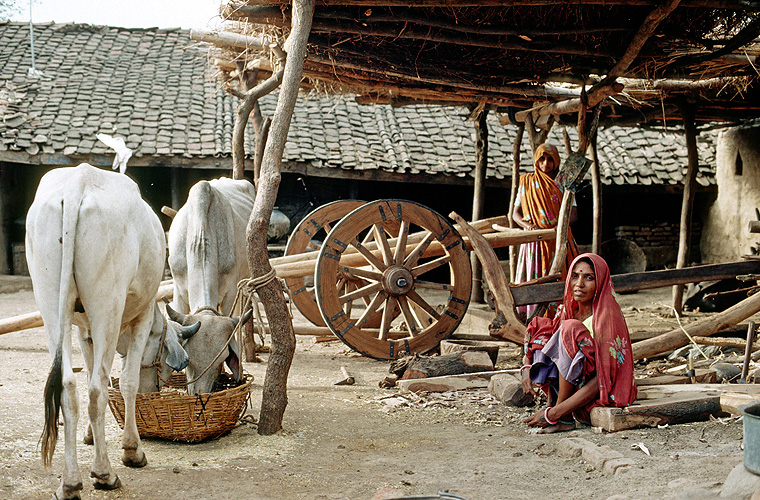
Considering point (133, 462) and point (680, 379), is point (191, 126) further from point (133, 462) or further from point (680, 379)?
point (680, 379)

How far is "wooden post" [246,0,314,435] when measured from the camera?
14.9 ft

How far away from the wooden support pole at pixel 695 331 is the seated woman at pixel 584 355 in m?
1.34

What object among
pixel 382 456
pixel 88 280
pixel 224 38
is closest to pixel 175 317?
pixel 88 280

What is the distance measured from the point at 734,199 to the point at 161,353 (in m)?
11.0

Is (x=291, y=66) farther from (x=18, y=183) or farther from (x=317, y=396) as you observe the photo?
(x=18, y=183)

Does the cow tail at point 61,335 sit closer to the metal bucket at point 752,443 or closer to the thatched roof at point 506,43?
the thatched roof at point 506,43

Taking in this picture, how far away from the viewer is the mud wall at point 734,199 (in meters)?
11.4

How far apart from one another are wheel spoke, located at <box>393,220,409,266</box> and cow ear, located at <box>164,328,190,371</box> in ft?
8.61

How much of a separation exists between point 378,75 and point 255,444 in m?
3.88

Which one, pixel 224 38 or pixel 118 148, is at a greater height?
pixel 224 38

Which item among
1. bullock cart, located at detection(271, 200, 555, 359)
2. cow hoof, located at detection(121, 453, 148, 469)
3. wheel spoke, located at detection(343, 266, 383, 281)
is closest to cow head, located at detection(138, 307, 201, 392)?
cow hoof, located at detection(121, 453, 148, 469)

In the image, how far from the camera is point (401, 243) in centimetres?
645

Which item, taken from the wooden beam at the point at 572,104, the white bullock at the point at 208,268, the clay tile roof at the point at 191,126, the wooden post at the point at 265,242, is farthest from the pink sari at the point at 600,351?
the clay tile roof at the point at 191,126

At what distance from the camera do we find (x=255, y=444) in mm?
4352
